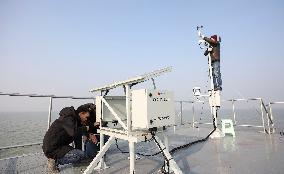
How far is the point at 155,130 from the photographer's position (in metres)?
3.38

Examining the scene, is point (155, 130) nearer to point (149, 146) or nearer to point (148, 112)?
point (148, 112)

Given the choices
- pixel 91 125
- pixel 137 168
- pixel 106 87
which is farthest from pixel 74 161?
pixel 106 87

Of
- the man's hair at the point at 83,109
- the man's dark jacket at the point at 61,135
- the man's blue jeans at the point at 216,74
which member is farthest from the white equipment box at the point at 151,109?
the man's blue jeans at the point at 216,74

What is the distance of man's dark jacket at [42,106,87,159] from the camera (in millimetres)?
3949

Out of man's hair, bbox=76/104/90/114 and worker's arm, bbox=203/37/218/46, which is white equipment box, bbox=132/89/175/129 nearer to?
man's hair, bbox=76/104/90/114

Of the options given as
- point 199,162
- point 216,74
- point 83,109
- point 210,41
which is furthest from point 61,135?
point 210,41

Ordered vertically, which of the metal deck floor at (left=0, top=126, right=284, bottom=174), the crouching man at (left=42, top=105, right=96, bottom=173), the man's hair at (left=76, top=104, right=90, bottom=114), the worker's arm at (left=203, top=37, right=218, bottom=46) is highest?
the worker's arm at (left=203, top=37, right=218, bottom=46)

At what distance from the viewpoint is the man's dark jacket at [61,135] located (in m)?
3.95

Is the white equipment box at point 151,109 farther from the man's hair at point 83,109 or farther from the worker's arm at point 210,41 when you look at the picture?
the worker's arm at point 210,41

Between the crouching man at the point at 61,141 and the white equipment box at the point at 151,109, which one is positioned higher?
the white equipment box at the point at 151,109

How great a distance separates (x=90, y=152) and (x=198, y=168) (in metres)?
2.46

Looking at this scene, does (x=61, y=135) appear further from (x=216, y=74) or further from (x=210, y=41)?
(x=210, y=41)

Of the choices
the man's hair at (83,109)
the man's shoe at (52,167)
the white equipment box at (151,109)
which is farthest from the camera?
the man's hair at (83,109)

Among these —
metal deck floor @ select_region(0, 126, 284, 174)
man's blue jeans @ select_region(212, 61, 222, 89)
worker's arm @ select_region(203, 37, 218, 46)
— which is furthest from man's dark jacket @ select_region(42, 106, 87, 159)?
worker's arm @ select_region(203, 37, 218, 46)
